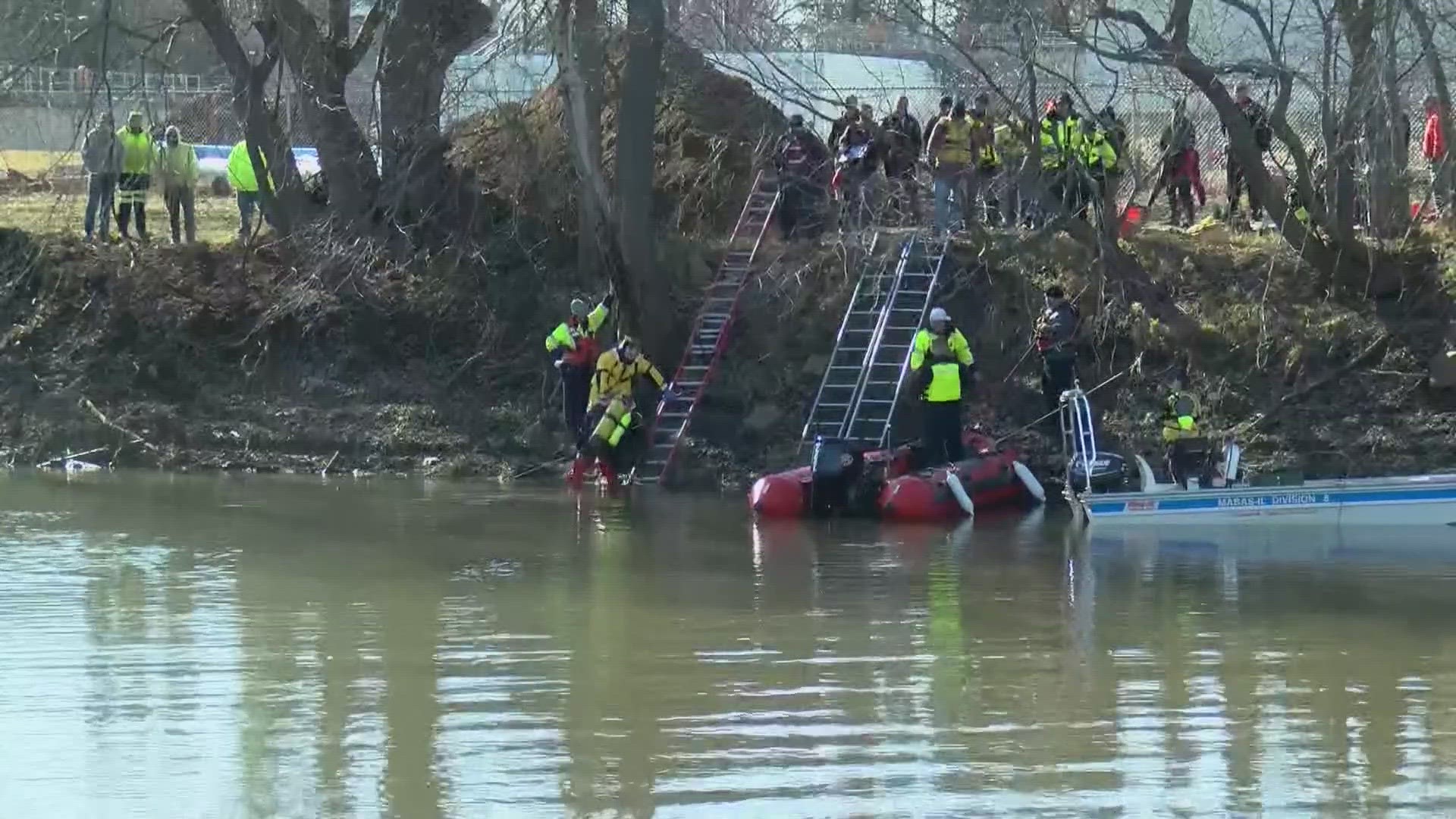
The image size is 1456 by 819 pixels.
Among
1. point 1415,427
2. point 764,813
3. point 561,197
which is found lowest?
point 764,813

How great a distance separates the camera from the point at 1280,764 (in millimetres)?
10320

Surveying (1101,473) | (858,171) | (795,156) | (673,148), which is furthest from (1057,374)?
(673,148)

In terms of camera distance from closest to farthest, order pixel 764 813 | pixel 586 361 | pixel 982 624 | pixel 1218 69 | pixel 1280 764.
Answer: pixel 764 813
pixel 1280 764
pixel 982 624
pixel 1218 69
pixel 586 361

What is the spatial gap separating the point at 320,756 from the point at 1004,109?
546 inches

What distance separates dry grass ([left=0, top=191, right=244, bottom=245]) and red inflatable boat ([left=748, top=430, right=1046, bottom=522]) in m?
11.1

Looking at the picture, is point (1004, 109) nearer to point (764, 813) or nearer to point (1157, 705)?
point (1157, 705)

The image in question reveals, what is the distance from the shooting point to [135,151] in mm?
26828

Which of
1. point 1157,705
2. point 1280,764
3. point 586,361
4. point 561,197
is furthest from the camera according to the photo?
point 561,197

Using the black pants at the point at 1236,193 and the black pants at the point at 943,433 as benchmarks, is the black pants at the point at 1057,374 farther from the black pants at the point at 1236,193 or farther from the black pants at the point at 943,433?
the black pants at the point at 1236,193

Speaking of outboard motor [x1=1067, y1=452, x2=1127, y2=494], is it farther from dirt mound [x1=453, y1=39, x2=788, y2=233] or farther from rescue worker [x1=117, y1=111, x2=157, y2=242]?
rescue worker [x1=117, y1=111, x2=157, y2=242]

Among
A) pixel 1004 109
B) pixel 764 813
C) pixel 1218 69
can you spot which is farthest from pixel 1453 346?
pixel 764 813

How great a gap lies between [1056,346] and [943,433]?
193cm

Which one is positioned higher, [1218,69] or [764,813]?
[1218,69]

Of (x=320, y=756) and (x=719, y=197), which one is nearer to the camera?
(x=320, y=756)
